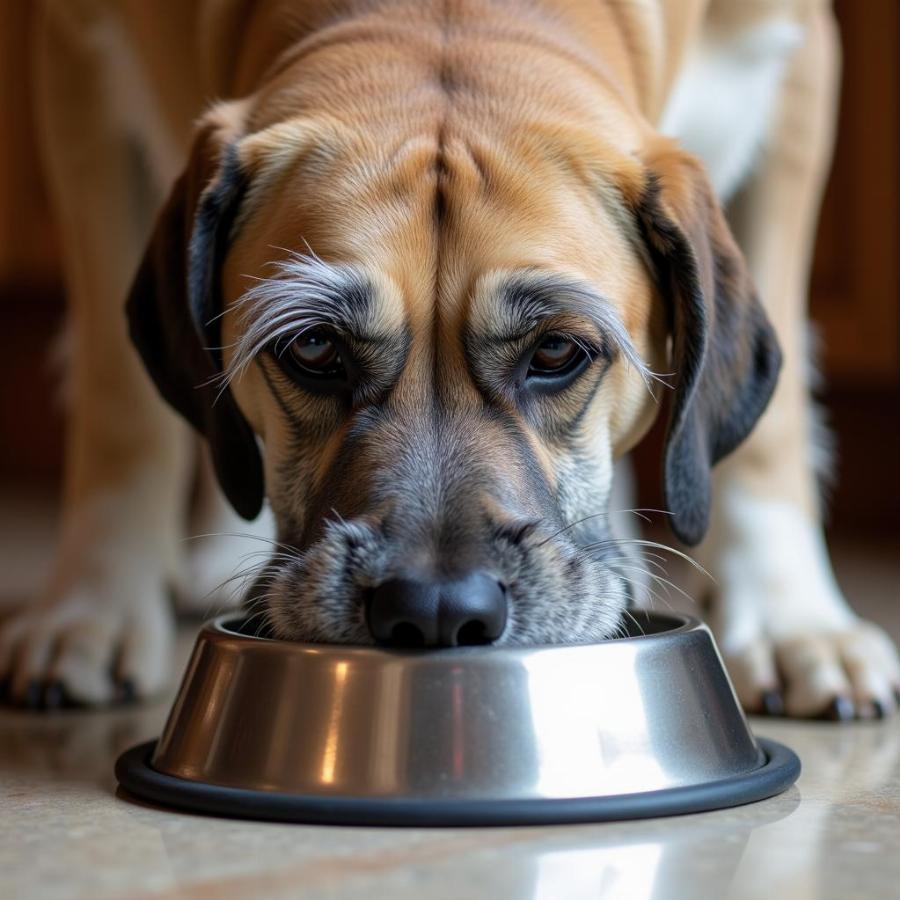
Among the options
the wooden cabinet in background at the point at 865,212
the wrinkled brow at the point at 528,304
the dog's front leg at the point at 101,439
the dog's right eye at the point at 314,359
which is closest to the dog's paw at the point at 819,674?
the wrinkled brow at the point at 528,304

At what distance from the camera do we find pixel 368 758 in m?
1.79

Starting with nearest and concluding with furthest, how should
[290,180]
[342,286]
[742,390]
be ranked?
[342,286] < [290,180] < [742,390]

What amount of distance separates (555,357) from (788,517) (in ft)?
3.26

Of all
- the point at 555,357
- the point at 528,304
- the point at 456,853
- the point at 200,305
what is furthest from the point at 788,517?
the point at 456,853

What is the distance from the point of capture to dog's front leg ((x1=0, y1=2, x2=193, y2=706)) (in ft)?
9.30

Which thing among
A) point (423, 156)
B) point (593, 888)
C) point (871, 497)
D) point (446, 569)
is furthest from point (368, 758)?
point (871, 497)

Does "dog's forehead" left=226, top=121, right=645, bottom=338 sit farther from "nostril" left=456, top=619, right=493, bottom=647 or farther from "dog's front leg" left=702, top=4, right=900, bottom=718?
"dog's front leg" left=702, top=4, right=900, bottom=718

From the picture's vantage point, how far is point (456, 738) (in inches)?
69.9

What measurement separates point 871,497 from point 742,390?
3311 mm

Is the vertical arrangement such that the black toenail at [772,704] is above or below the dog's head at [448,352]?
below

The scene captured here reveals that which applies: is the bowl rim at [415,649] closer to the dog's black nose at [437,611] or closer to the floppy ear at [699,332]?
the dog's black nose at [437,611]

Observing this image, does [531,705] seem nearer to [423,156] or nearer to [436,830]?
[436,830]

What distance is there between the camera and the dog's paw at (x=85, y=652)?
2.76 m

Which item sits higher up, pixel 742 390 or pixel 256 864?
pixel 742 390
